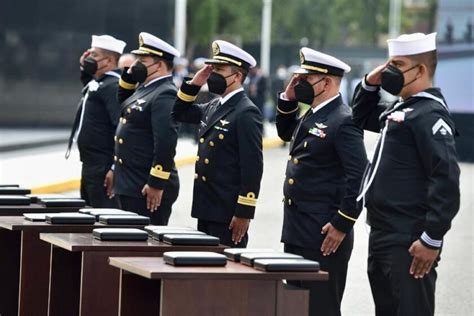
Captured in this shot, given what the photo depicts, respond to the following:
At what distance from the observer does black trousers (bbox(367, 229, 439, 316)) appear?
7152 millimetres

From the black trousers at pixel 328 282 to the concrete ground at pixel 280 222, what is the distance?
8.73 ft

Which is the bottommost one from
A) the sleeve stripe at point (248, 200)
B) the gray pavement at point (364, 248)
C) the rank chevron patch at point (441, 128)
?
the gray pavement at point (364, 248)

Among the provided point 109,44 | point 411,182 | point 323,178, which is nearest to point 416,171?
point 411,182

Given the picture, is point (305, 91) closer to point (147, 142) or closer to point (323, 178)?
point (323, 178)

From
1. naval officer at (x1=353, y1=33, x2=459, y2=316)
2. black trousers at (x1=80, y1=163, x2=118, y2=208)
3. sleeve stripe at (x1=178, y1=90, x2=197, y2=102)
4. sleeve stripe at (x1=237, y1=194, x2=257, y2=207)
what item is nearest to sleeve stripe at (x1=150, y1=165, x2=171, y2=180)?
sleeve stripe at (x1=178, y1=90, x2=197, y2=102)

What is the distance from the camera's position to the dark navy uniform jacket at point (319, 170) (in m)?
8.06

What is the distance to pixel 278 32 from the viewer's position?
90.6 metres

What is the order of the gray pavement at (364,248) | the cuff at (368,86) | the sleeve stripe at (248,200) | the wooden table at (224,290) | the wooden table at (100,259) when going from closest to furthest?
the wooden table at (224,290)
the wooden table at (100,259)
the cuff at (368,86)
the sleeve stripe at (248,200)
the gray pavement at (364,248)

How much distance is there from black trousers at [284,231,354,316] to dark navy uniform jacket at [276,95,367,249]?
69 mm

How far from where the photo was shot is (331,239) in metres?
7.92

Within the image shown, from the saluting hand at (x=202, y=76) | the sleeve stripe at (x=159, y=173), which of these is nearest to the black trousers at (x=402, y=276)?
the saluting hand at (x=202, y=76)

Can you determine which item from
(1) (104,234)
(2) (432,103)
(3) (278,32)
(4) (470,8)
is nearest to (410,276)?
(2) (432,103)

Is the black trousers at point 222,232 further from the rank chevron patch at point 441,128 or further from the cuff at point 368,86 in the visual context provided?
the rank chevron patch at point 441,128

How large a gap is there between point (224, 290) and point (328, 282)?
1.81m
